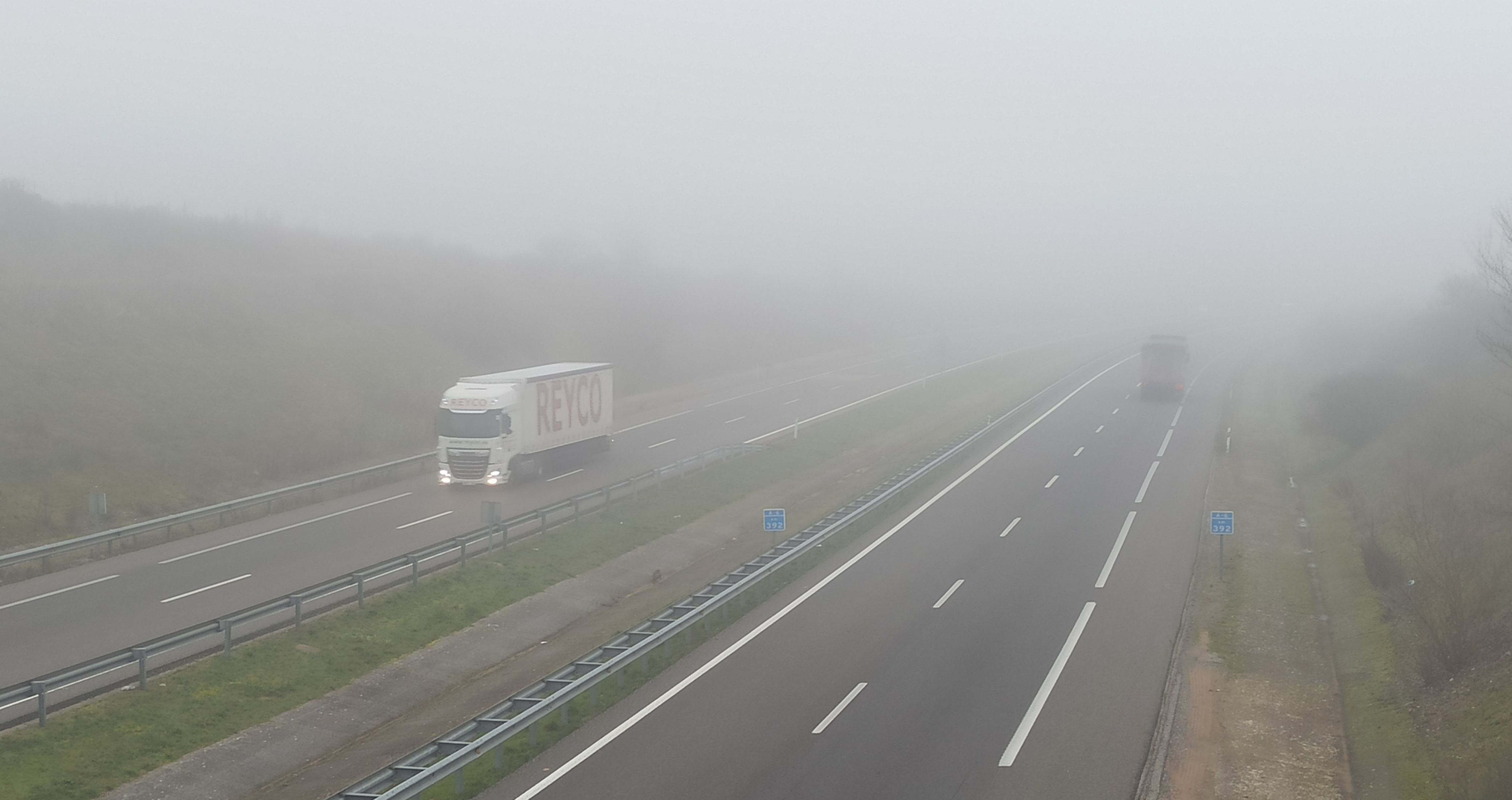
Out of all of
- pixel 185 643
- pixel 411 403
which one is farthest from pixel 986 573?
pixel 411 403

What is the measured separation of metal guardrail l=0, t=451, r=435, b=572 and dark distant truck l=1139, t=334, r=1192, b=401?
43520mm

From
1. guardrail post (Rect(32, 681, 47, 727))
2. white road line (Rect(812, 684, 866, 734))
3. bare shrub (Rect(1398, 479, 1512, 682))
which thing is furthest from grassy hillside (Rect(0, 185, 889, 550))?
bare shrub (Rect(1398, 479, 1512, 682))

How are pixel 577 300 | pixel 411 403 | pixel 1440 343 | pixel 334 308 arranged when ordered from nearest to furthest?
pixel 411 403 < pixel 1440 343 < pixel 334 308 < pixel 577 300

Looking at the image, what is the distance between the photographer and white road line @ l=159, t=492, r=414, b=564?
85.6ft

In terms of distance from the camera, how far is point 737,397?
62.8 metres

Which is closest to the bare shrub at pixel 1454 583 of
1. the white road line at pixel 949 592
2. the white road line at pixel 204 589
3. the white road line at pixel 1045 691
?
the white road line at pixel 1045 691

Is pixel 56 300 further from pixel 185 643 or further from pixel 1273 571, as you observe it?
pixel 1273 571

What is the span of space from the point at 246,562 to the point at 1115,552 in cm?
2276

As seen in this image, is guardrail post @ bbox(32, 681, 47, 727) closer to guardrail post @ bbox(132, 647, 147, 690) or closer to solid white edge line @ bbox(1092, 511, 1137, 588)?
guardrail post @ bbox(132, 647, 147, 690)

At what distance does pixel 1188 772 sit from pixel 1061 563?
40.0ft

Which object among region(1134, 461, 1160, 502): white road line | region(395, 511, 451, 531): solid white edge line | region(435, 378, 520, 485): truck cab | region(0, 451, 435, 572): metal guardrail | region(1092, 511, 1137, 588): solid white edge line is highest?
region(435, 378, 520, 485): truck cab

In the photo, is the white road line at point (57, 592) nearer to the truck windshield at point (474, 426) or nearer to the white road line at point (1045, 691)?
the truck windshield at point (474, 426)

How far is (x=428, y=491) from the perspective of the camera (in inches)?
1382

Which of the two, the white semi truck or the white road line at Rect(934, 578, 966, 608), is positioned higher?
the white semi truck
